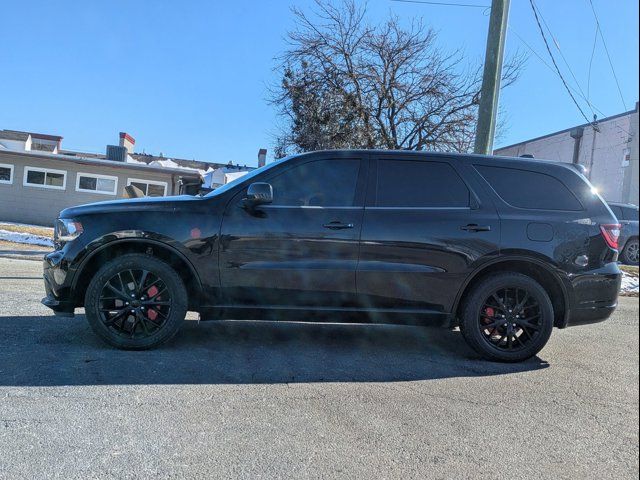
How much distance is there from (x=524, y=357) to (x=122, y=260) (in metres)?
3.71

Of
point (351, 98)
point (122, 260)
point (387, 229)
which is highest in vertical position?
point (351, 98)

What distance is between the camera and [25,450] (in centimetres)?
286

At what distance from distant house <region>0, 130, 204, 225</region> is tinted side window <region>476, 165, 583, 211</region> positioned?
17.5m

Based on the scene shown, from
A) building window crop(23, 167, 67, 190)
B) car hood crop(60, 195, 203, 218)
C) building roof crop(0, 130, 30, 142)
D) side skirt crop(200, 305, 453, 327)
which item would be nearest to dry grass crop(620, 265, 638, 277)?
side skirt crop(200, 305, 453, 327)

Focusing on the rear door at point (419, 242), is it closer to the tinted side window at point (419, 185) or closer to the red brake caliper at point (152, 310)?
the tinted side window at point (419, 185)

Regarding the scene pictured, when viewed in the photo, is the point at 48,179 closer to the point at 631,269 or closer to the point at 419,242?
the point at 419,242

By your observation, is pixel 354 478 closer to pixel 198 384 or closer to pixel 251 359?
pixel 198 384

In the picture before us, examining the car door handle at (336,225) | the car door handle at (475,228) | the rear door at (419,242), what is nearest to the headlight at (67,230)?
the car door handle at (336,225)

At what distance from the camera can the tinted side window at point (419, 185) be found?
474cm

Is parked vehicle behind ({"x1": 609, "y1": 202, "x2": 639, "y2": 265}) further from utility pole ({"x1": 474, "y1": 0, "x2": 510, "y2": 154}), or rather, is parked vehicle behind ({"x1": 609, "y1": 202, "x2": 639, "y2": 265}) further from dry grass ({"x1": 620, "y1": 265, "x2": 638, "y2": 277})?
utility pole ({"x1": 474, "y1": 0, "x2": 510, "y2": 154})

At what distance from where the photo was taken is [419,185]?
481 cm

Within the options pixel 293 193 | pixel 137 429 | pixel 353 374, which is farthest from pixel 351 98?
pixel 137 429

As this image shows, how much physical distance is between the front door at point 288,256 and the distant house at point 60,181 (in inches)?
674

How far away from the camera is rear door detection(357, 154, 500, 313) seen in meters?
4.55
